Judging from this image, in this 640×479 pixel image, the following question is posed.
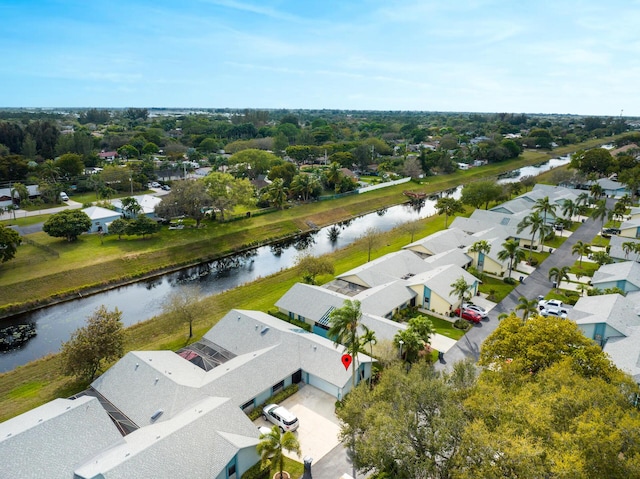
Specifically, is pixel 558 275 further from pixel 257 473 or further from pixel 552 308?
pixel 257 473

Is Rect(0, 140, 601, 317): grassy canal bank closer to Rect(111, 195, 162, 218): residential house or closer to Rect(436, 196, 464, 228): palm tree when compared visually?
Rect(111, 195, 162, 218): residential house

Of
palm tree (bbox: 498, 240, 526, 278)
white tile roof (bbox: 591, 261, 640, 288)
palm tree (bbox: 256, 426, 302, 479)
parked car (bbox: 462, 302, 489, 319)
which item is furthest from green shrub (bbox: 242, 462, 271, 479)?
white tile roof (bbox: 591, 261, 640, 288)

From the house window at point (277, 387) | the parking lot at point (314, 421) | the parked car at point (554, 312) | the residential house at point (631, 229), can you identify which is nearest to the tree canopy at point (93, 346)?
the house window at point (277, 387)

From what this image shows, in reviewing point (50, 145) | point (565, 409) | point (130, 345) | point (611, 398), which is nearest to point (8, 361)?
point (130, 345)

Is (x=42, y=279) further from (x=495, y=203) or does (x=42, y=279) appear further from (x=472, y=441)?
(x=495, y=203)

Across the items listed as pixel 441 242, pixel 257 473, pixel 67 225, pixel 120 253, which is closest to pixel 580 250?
pixel 441 242

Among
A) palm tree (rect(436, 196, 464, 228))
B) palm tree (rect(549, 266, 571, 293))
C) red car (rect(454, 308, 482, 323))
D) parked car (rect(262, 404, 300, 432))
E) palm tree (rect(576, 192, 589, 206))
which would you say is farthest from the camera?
palm tree (rect(576, 192, 589, 206))

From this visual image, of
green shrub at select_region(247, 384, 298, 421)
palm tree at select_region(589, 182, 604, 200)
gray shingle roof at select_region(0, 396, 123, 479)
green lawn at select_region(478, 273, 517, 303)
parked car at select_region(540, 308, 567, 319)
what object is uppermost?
palm tree at select_region(589, 182, 604, 200)
